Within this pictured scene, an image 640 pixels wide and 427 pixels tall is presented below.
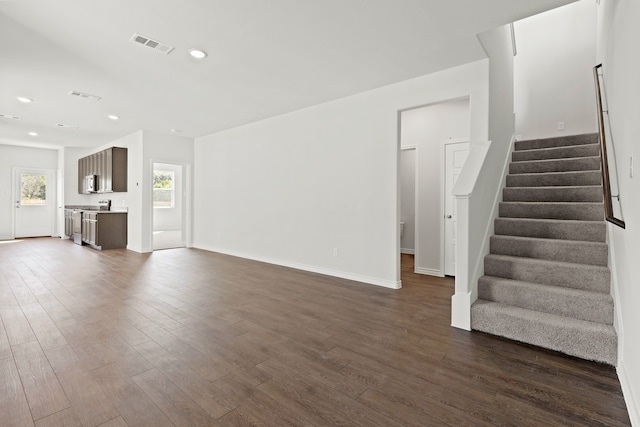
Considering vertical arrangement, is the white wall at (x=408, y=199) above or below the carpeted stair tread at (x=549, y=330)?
above

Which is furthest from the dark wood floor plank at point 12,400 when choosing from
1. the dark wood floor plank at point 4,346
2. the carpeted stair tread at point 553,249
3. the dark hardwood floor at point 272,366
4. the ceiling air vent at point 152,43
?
the carpeted stair tread at point 553,249

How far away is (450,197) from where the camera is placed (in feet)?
16.3

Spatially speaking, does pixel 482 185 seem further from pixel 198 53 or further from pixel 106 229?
pixel 106 229

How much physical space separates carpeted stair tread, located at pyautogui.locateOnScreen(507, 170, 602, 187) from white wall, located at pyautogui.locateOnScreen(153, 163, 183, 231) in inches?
434

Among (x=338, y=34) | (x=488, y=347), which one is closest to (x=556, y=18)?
(x=338, y=34)

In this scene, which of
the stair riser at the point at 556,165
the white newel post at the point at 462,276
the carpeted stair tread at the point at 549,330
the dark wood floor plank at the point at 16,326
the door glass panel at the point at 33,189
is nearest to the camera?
the carpeted stair tread at the point at 549,330

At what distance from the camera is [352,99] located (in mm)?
4684

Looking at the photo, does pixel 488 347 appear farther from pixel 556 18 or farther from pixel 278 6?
pixel 556 18

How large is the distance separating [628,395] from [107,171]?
9.43 meters

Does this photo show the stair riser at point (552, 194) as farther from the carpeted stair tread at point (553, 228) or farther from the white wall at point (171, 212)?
the white wall at point (171, 212)

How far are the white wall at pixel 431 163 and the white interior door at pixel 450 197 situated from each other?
8 centimetres

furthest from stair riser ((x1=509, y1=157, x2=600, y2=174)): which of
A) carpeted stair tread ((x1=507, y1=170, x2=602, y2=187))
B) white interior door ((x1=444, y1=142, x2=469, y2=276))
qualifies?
white interior door ((x1=444, y1=142, x2=469, y2=276))

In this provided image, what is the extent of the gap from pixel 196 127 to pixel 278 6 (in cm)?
477

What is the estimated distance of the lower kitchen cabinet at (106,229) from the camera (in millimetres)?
7281
